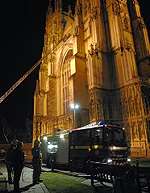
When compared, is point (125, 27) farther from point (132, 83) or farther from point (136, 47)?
point (132, 83)

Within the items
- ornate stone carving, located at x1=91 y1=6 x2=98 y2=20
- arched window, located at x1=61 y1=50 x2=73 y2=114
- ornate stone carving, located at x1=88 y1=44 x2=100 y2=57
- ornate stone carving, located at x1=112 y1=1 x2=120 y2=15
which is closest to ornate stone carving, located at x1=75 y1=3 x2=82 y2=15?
ornate stone carving, located at x1=91 y1=6 x2=98 y2=20

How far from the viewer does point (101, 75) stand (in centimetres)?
2778

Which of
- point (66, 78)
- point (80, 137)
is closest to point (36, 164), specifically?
point (80, 137)

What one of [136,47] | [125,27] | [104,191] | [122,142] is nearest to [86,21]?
[125,27]

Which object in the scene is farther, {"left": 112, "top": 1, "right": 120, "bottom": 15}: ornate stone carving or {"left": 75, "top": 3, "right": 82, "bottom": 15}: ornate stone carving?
{"left": 75, "top": 3, "right": 82, "bottom": 15}: ornate stone carving

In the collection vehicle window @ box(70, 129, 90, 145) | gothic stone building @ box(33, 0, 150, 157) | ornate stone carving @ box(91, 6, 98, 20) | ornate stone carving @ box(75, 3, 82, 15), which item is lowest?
vehicle window @ box(70, 129, 90, 145)

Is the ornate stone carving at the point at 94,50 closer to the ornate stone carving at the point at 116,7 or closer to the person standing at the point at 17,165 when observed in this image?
the ornate stone carving at the point at 116,7

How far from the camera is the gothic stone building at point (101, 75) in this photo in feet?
78.8

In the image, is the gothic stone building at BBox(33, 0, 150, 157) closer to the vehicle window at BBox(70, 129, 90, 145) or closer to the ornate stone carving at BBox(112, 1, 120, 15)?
the ornate stone carving at BBox(112, 1, 120, 15)

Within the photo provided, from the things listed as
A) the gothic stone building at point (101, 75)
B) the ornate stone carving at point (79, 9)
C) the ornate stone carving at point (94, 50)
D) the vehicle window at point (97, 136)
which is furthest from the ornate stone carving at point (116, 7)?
the vehicle window at point (97, 136)

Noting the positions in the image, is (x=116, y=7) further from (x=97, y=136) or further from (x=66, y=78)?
(x=97, y=136)

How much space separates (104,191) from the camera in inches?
293

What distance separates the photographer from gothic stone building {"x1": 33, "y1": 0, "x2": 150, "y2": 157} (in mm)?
24016

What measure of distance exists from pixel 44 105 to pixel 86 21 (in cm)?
1644
